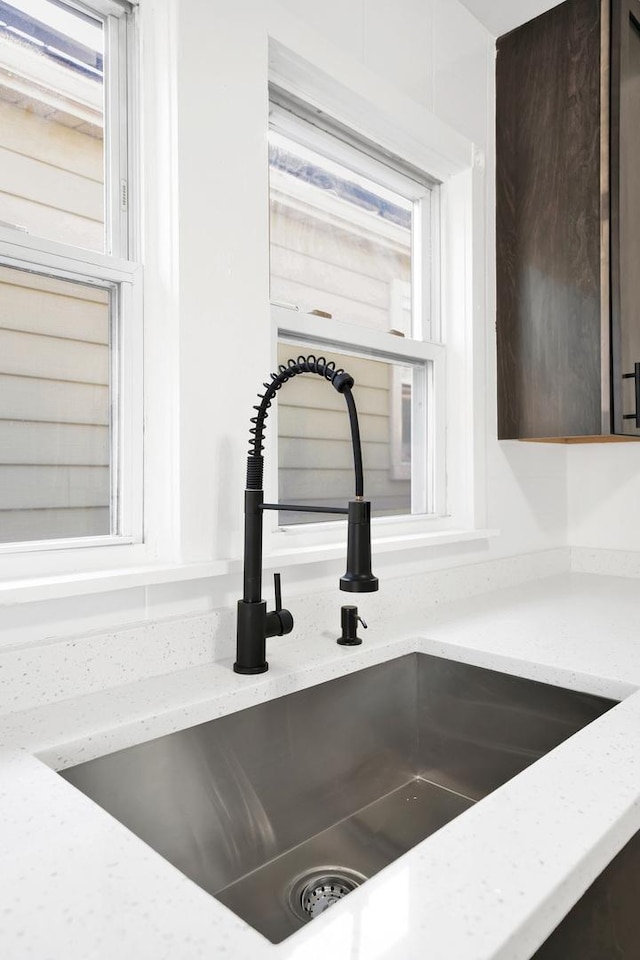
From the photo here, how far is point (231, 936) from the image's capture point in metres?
0.47

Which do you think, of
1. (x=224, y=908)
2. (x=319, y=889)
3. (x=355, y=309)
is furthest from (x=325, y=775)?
(x=355, y=309)

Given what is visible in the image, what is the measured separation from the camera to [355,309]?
1651mm

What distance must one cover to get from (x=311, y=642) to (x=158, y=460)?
46 centimetres

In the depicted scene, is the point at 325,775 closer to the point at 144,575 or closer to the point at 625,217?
the point at 144,575

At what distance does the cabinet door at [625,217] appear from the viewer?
1659 millimetres

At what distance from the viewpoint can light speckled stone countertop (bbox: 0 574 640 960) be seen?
1.52 feet

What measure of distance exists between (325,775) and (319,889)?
184 mm

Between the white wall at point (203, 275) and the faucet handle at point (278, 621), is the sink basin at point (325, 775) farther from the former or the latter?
the white wall at point (203, 275)

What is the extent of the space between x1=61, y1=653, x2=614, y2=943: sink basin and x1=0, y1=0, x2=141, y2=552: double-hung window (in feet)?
1.33

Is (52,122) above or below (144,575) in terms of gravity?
above

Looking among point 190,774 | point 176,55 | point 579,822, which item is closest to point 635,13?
point 176,55

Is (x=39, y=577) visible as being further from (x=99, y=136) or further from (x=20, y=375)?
(x=99, y=136)

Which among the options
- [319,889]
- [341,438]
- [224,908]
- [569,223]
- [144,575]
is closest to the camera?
[224,908]

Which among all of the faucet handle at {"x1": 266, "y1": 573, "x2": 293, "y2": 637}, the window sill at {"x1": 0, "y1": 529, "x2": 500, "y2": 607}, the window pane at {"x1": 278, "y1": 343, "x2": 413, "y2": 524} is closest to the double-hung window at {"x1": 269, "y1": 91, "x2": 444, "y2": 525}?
the window pane at {"x1": 278, "y1": 343, "x2": 413, "y2": 524}
